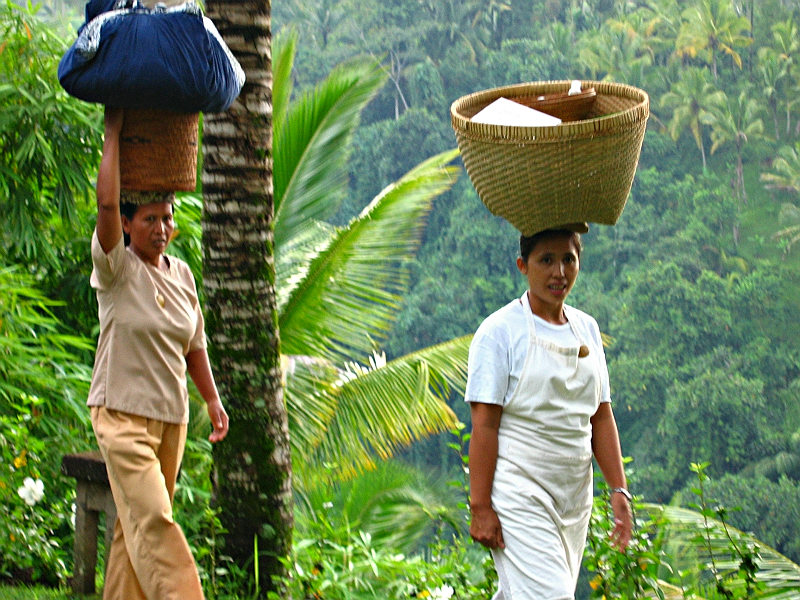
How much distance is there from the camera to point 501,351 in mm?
3102

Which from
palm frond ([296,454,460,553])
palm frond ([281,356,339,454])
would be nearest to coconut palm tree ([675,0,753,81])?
palm frond ([296,454,460,553])

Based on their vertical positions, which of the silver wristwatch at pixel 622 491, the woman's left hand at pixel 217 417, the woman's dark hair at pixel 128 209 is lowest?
the silver wristwatch at pixel 622 491

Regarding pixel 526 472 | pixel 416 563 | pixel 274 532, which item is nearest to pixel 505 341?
pixel 526 472

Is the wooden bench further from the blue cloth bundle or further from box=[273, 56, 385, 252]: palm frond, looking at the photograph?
box=[273, 56, 385, 252]: palm frond

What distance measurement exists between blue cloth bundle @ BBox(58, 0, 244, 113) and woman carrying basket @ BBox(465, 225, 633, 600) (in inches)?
43.0

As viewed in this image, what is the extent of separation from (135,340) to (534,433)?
120cm

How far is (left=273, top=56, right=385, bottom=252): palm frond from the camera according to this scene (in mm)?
8438

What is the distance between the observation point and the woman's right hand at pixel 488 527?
308cm

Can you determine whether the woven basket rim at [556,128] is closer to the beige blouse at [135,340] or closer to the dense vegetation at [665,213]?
the beige blouse at [135,340]

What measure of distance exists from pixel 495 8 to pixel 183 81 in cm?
4542

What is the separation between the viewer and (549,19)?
4734 cm

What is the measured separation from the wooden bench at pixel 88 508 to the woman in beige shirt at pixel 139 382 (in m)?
0.62

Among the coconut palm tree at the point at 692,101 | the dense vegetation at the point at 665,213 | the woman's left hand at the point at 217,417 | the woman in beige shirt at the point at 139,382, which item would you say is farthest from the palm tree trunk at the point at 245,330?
the coconut palm tree at the point at 692,101

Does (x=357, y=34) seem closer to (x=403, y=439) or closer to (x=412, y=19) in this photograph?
(x=412, y=19)
